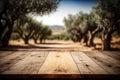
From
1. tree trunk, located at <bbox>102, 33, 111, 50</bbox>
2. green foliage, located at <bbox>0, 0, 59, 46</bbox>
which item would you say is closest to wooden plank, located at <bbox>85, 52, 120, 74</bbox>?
tree trunk, located at <bbox>102, 33, 111, 50</bbox>

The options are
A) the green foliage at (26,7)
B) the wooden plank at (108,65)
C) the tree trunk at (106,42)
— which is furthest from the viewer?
the green foliage at (26,7)

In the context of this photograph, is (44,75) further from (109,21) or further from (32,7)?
(32,7)

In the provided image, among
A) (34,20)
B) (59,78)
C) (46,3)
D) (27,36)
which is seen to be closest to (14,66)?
(59,78)

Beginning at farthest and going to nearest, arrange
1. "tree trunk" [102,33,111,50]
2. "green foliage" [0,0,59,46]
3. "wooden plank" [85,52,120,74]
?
1. "green foliage" [0,0,59,46]
2. "tree trunk" [102,33,111,50]
3. "wooden plank" [85,52,120,74]

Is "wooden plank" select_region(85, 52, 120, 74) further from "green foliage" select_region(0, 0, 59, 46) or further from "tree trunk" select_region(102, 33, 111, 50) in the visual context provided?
"green foliage" select_region(0, 0, 59, 46)

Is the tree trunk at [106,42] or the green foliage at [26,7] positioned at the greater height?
the green foliage at [26,7]

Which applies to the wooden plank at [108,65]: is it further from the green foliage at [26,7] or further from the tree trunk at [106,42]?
the green foliage at [26,7]

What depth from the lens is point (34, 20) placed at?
→ 2020 inches

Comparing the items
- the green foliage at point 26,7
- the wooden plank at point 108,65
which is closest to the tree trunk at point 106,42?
the green foliage at point 26,7

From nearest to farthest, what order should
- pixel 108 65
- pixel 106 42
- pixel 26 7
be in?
pixel 108 65 → pixel 106 42 → pixel 26 7

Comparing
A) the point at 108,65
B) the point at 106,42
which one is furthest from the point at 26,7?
the point at 108,65

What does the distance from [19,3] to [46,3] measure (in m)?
2.77

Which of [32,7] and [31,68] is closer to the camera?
[31,68]

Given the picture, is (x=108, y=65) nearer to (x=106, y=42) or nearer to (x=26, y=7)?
(x=106, y=42)
